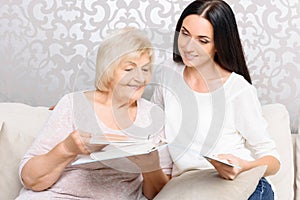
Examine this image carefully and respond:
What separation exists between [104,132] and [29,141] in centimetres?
41

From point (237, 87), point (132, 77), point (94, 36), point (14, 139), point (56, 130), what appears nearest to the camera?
point (132, 77)

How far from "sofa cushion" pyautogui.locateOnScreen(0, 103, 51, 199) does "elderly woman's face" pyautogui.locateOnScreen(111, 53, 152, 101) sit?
44cm

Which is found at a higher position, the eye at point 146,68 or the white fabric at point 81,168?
the eye at point 146,68

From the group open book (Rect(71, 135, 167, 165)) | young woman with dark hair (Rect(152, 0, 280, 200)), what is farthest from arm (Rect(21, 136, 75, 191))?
young woman with dark hair (Rect(152, 0, 280, 200))

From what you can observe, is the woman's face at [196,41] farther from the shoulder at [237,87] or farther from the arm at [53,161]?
the arm at [53,161]

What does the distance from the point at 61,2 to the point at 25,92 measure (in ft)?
1.29

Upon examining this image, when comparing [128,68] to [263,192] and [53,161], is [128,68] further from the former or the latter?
[263,192]

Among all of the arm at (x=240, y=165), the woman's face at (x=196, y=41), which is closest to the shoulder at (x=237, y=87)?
the woman's face at (x=196, y=41)

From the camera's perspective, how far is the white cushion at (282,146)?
2013 mm

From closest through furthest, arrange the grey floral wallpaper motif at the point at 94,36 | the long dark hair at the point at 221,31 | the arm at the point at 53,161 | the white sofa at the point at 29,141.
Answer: the arm at the point at 53,161, the long dark hair at the point at 221,31, the white sofa at the point at 29,141, the grey floral wallpaper motif at the point at 94,36

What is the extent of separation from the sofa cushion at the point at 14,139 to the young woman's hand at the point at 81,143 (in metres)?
0.38

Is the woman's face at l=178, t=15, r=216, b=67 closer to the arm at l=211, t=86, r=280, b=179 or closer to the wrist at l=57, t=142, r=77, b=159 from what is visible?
the arm at l=211, t=86, r=280, b=179

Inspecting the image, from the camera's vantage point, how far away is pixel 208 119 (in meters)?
1.83

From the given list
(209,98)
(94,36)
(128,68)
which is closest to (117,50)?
(128,68)
